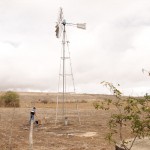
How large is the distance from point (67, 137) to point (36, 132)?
2.61 metres

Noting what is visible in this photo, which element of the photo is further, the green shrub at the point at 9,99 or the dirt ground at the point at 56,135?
the green shrub at the point at 9,99

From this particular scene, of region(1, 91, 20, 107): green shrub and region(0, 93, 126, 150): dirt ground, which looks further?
region(1, 91, 20, 107): green shrub

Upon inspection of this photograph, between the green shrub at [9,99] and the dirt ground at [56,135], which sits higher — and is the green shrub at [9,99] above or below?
above

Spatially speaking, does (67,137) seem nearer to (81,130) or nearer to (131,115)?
(81,130)

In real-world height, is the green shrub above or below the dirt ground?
above

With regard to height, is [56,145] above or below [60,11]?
below

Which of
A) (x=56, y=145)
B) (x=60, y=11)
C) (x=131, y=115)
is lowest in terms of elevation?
(x=56, y=145)

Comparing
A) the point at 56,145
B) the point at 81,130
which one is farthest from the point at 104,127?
the point at 56,145

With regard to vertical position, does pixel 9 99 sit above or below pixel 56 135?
above

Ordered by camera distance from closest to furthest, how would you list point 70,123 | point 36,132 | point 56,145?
point 56,145 → point 36,132 → point 70,123

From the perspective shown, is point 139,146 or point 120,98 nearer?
point 120,98

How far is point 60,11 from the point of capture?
25078 mm

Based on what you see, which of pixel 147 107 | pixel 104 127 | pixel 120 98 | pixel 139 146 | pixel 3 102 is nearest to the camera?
pixel 147 107

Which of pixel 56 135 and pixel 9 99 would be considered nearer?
pixel 56 135
